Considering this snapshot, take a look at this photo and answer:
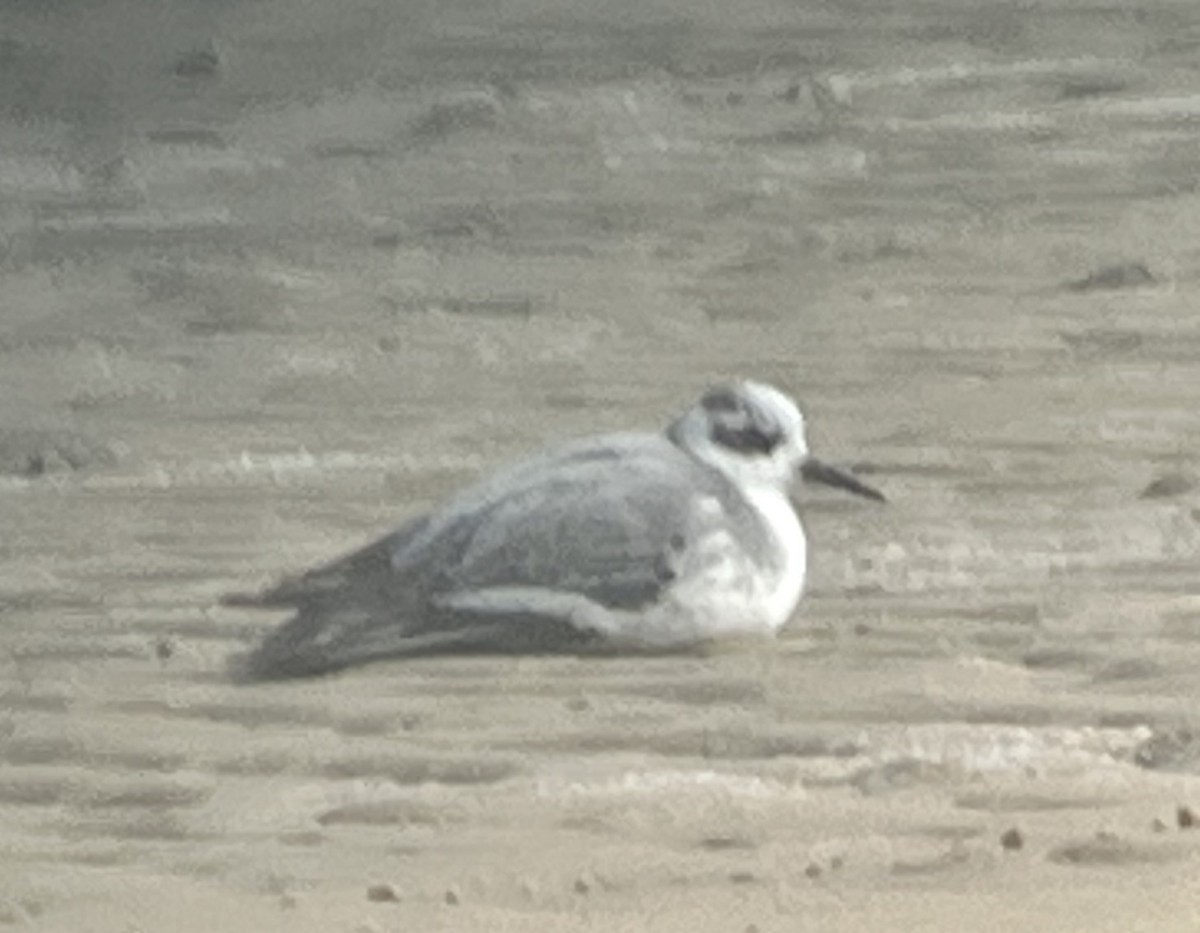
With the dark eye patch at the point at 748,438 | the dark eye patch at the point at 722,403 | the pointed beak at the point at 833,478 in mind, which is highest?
the dark eye patch at the point at 722,403

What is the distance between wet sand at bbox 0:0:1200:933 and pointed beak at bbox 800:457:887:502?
0.10 feet

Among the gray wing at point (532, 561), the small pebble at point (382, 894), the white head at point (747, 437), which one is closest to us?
the small pebble at point (382, 894)

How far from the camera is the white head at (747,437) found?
2732mm

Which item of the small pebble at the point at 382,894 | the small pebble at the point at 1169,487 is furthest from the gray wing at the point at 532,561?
the small pebble at the point at 1169,487

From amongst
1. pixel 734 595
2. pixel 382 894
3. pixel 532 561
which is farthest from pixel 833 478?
pixel 382 894

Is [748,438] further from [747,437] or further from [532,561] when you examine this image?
[532,561]

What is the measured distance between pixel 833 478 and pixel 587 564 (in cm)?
33

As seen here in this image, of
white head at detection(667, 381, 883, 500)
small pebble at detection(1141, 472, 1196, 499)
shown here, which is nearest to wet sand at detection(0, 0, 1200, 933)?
small pebble at detection(1141, 472, 1196, 499)

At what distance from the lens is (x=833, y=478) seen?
285 centimetres

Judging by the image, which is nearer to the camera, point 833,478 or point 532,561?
point 532,561

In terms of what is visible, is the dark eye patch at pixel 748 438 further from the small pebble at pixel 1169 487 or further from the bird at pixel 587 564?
the small pebble at pixel 1169 487

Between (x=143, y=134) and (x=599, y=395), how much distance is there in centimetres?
88

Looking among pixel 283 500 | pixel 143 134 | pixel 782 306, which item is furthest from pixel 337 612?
pixel 143 134

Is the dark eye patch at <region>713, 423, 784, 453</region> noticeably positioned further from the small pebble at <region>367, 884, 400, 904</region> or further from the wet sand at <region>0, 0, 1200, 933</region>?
the small pebble at <region>367, 884, 400, 904</region>
